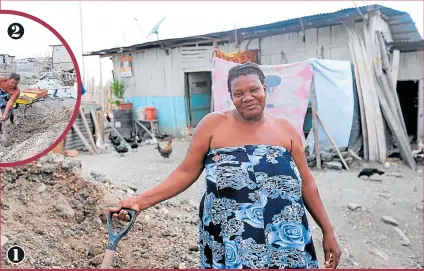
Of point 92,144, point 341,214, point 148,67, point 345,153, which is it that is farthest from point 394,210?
point 148,67

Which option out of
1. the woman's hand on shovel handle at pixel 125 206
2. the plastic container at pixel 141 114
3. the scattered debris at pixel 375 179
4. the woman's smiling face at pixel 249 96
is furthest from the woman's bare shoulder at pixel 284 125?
the plastic container at pixel 141 114

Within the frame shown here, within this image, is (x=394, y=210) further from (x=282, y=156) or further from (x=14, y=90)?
(x=14, y=90)

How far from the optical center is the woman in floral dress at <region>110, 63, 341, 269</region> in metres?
1.75

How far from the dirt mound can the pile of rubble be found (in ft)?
14.1

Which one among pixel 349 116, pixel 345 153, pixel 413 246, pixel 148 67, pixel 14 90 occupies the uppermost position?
pixel 148 67

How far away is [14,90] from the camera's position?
1.41 metres

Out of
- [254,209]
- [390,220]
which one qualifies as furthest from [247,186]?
[390,220]

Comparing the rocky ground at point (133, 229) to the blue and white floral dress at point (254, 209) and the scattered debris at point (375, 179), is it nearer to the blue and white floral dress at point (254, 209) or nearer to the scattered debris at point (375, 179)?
the scattered debris at point (375, 179)

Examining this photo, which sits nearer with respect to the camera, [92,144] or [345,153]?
[345,153]

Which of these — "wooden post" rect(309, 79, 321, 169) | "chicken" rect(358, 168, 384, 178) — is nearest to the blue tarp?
"wooden post" rect(309, 79, 321, 169)

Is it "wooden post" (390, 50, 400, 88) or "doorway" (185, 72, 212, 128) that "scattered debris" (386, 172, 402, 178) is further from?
"doorway" (185, 72, 212, 128)

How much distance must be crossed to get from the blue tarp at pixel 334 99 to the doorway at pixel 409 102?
333 cm

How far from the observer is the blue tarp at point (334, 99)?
7773 mm

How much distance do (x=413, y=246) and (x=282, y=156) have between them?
11.2 ft
